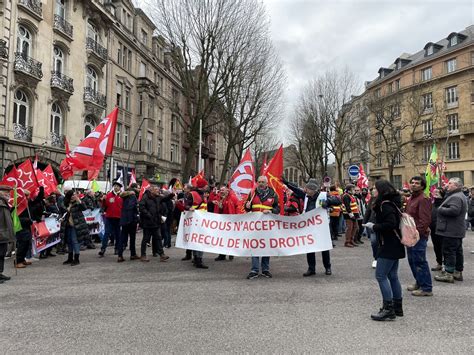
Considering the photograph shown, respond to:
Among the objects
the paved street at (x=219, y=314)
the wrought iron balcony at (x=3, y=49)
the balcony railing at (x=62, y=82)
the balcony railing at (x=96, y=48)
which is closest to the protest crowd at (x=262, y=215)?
the paved street at (x=219, y=314)

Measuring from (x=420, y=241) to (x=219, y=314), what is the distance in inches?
132

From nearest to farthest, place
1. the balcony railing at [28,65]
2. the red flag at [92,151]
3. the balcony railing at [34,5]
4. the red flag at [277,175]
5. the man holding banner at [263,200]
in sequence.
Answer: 1. the man holding banner at [263,200]
2. the red flag at [277,175]
3. the red flag at [92,151]
4. the balcony railing at [28,65]
5. the balcony railing at [34,5]

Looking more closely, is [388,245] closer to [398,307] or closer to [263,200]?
[398,307]

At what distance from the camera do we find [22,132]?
2252 cm

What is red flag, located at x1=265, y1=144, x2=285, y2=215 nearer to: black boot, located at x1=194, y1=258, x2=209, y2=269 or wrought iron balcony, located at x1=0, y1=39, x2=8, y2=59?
black boot, located at x1=194, y1=258, x2=209, y2=269

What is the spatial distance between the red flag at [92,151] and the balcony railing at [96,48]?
2119 cm

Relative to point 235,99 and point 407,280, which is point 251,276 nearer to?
point 407,280

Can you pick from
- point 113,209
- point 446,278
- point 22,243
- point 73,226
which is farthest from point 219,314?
point 113,209

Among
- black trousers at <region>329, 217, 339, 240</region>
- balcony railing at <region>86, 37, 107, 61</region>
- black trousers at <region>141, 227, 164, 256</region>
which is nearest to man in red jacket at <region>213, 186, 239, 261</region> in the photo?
black trousers at <region>141, 227, 164, 256</region>

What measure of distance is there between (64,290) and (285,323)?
3924 millimetres

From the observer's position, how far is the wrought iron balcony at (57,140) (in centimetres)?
2505

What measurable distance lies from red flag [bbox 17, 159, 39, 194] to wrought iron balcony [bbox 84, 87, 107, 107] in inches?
817

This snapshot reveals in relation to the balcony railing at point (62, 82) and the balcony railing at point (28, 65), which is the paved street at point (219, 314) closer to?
the balcony railing at point (28, 65)

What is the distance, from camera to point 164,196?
9.96 meters
